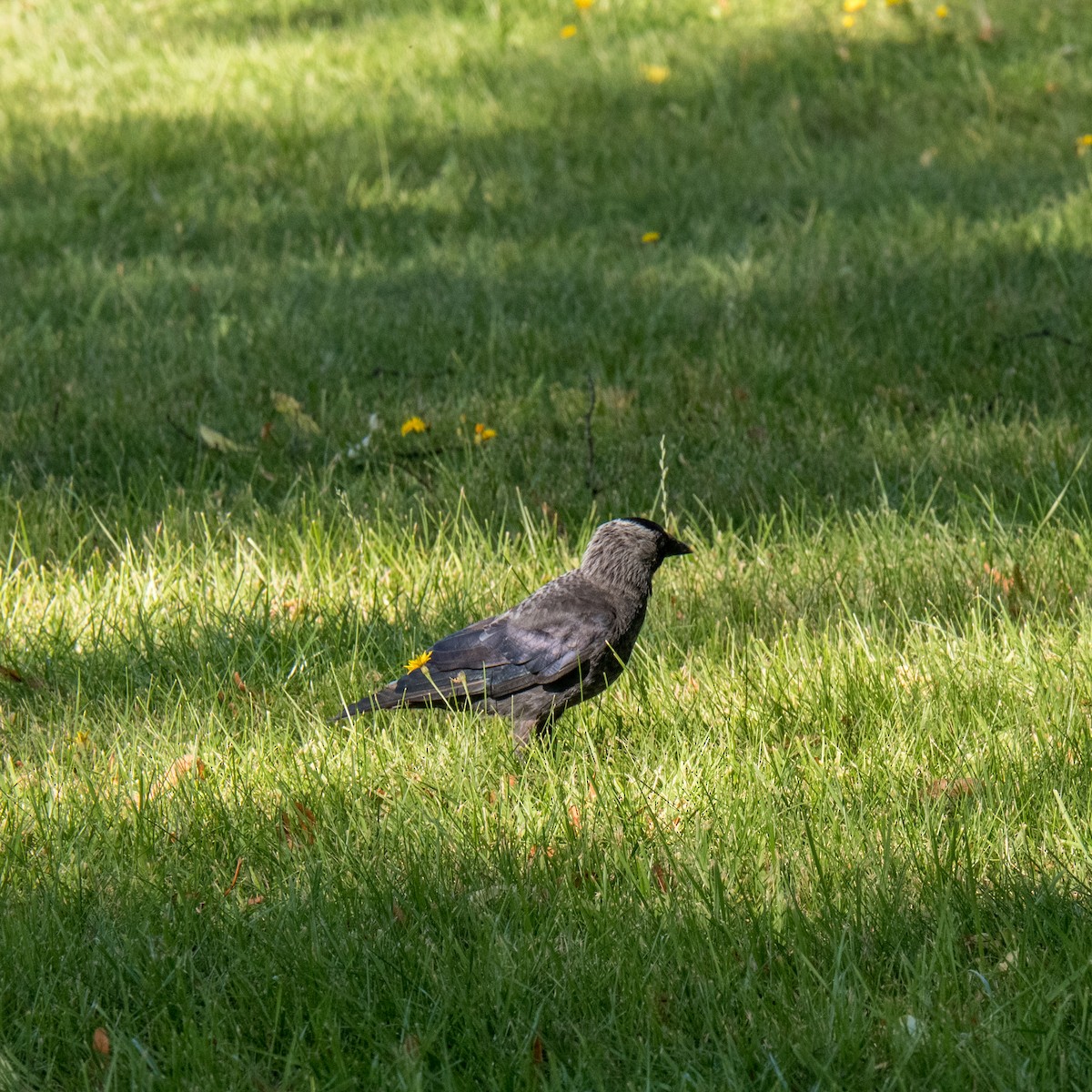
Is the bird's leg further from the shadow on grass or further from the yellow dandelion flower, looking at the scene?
the shadow on grass

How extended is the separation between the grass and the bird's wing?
13 cm

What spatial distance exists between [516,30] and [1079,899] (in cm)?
893

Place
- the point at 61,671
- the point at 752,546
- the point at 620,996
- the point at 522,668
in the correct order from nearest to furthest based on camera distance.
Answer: the point at 620,996 < the point at 522,668 < the point at 61,671 < the point at 752,546

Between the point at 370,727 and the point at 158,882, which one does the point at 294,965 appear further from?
the point at 370,727

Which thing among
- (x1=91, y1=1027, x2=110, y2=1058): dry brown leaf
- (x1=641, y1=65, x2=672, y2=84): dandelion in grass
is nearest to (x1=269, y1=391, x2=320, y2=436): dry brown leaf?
(x1=91, y1=1027, x2=110, y2=1058): dry brown leaf

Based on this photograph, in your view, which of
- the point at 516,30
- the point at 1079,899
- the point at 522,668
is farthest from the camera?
the point at 516,30

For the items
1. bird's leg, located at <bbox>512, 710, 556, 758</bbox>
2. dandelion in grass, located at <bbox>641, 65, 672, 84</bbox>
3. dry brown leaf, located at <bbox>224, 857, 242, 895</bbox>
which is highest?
dandelion in grass, located at <bbox>641, 65, 672, 84</bbox>

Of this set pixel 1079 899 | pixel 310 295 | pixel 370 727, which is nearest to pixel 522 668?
pixel 370 727

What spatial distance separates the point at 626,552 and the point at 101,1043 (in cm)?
166

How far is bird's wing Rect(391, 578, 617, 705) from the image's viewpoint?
3.20 metres

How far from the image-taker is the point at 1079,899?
2434mm

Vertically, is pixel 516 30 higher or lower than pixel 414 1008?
higher

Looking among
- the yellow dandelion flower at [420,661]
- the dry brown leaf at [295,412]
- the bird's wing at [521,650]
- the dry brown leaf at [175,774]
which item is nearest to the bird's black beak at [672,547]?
the bird's wing at [521,650]

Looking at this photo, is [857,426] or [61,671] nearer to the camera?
[61,671]
